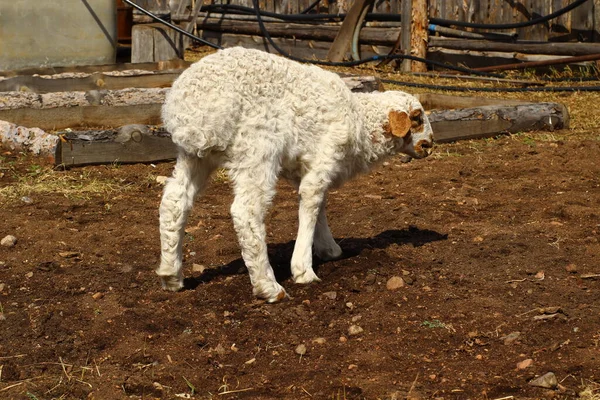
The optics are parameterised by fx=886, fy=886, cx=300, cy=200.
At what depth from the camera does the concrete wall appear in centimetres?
1331

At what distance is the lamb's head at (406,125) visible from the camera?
625 centimetres

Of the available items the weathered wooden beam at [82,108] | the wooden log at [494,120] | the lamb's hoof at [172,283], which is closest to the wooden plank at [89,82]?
the weathered wooden beam at [82,108]

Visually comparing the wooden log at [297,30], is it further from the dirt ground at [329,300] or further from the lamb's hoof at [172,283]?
the lamb's hoof at [172,283]

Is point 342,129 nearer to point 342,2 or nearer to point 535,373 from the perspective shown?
point 535,373

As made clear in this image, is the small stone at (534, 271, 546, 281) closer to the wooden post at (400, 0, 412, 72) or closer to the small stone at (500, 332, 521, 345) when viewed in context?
the small stone at (500, 332, 521, 345)

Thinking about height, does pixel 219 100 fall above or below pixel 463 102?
above

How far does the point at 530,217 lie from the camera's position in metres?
7.32

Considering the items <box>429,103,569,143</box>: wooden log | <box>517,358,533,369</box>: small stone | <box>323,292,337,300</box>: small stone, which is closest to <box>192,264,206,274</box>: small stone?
<box>323,292,337,300</box>: small stone

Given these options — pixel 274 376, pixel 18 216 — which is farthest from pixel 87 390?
pixel 18 216

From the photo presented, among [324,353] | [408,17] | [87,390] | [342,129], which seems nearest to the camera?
[87,390]

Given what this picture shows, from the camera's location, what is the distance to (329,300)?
5.66 metres

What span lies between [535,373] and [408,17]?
1139cm

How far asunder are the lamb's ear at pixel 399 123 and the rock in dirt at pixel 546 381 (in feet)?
7.70

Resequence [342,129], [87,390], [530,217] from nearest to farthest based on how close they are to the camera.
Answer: [87,390], [342,129], [530,217]
